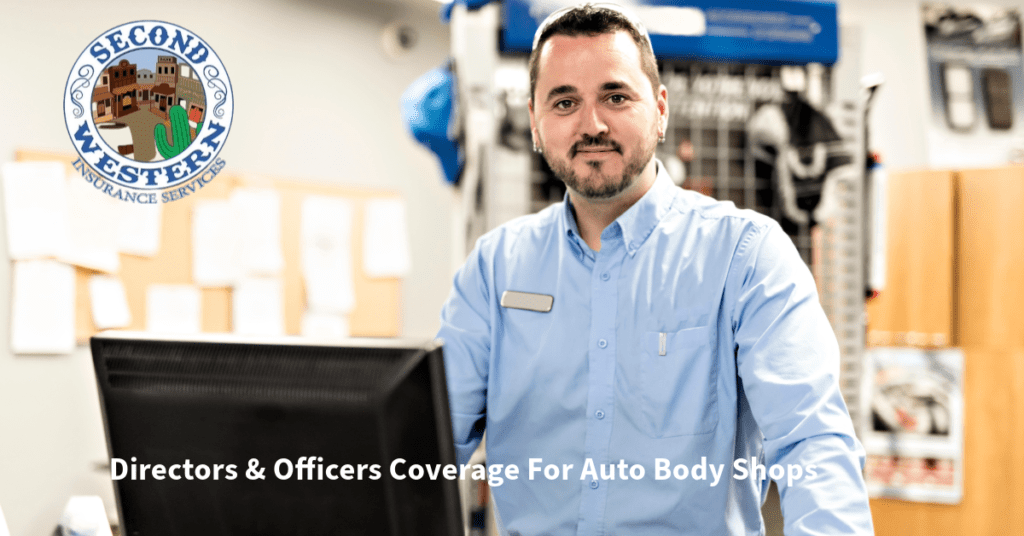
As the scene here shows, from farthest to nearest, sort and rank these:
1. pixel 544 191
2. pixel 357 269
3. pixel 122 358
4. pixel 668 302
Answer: pixel 357 269, pixel 544 191, pixel 668 302, pixel 122 358

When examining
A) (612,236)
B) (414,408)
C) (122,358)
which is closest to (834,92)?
(612,236)

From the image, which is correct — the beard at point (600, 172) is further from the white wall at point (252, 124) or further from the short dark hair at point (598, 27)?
the white wall at point (252, 124)

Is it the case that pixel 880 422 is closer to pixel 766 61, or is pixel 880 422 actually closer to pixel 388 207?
pixel 766 61

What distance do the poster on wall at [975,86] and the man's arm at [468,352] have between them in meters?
2.98

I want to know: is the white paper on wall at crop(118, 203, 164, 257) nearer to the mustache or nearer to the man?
the man

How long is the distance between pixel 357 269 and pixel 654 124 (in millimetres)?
2357

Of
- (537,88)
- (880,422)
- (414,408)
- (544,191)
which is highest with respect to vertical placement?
(537,88)

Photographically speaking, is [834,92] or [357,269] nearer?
[834,92]

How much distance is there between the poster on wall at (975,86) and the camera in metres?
3.53

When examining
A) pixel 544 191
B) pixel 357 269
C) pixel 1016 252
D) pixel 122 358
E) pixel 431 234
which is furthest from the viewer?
pixel 431 234

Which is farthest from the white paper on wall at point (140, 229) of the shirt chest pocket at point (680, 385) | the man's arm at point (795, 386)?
the man's arm at point (795, 386)

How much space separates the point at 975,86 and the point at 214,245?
3.35m

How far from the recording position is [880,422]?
2.98 metres

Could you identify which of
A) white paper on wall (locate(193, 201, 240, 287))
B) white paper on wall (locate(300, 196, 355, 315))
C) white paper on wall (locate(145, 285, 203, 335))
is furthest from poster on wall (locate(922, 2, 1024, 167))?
white paper on wall (locate(145, 285, 203, 335))
